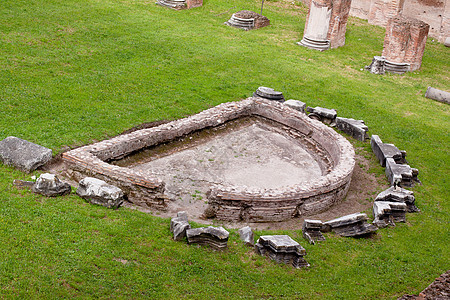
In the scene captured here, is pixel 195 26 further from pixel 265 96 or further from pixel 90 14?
pixel 265 96

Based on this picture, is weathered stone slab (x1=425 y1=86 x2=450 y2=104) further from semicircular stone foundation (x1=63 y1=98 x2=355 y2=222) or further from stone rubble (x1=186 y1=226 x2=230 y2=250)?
stone rubble (x1=186 y1=226 x2=230 y2=250)

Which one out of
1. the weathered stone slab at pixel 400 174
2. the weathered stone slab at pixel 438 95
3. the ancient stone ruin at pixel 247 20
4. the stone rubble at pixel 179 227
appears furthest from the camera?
the ancient stone ruin at pixel 247 20

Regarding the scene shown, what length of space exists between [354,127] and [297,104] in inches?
61.2

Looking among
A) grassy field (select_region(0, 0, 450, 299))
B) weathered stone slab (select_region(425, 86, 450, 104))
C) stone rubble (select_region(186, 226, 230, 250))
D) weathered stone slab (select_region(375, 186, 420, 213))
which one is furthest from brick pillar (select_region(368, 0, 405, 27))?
stone rubble (select_region(186, 226, 230, 250))

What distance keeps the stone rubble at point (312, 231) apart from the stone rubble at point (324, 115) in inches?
200

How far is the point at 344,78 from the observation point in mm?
16578

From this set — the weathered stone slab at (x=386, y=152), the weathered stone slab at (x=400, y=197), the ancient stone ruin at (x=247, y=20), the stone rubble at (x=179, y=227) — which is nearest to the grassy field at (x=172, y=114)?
the stone rubble at (x=179, y=227)

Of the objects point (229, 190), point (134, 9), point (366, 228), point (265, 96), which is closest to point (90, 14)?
point (134, 9)

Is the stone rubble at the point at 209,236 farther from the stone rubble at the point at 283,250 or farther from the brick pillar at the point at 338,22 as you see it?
the brick pillar at the point at 338,22

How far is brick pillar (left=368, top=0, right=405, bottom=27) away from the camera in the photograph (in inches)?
825

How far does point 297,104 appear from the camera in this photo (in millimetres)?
13500

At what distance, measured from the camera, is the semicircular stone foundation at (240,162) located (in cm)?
920

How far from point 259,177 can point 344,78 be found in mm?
7088

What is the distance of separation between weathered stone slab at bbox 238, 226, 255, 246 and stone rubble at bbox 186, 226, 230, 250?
1.34 ft
